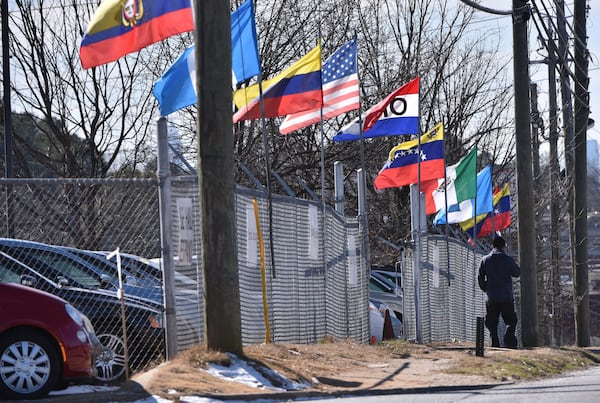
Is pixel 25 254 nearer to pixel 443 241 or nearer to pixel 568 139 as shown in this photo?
pixel 443 241

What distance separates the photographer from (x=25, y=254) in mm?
12711

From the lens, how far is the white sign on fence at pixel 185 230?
→ 11.7m

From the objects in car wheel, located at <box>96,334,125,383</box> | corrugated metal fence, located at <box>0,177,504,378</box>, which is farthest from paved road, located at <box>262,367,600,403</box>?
corrugated metal fence, located at <box>0,177,504,378</box>

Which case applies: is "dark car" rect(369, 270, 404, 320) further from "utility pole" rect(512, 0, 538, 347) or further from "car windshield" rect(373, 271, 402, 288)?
"utility pole" rect(512, 0, 538, 347)

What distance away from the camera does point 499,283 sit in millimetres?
17297

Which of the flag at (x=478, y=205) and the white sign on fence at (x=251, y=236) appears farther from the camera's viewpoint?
the flag at (x=478, y=205)

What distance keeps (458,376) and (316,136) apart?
18.6 metres

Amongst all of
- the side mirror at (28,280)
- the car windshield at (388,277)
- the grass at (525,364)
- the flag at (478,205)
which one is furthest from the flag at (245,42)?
the car windshield at (388,277)

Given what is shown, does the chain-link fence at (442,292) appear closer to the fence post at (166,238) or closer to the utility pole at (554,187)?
the utility pole at (554,187)

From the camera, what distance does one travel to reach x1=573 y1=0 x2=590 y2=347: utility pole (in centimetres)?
2548

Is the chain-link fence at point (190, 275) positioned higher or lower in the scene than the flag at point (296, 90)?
lower

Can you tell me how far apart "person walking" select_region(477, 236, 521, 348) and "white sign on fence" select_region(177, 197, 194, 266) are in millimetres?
6800

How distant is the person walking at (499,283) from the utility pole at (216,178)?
23.6 ft

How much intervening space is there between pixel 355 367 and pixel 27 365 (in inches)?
165
